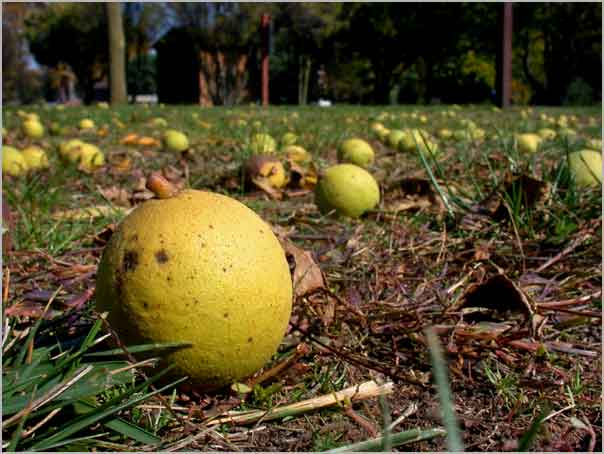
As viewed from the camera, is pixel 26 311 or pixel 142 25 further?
pixel 142 25

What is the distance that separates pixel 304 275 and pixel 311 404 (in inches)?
23.7

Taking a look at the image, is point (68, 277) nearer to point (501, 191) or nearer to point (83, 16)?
point (501, 191)

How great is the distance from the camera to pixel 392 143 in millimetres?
7289

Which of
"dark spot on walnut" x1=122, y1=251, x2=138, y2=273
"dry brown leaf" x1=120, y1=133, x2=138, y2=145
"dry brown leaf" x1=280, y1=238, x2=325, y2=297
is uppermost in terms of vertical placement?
"dark spot on walnut" x1=122, y1=251, x2=138, y2=273

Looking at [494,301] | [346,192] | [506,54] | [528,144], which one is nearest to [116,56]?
[506,54]

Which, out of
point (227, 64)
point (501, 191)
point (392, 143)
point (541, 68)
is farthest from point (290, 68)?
point (501, 191)

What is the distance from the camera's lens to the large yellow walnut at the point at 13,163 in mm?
4922

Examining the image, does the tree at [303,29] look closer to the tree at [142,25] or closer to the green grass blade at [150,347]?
the tree at [142,25]

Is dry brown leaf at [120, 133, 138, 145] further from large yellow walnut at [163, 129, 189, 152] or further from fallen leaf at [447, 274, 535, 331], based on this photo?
fallen leaf at [447, 274, 535, 331]

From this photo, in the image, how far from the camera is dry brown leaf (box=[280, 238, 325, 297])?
2.19 m

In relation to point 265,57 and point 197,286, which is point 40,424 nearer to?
point 197,286

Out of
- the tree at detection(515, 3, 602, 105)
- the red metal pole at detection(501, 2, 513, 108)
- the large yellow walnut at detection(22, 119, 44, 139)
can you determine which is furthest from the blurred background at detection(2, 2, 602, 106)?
the large yellow walnut at detection(22, 119, 44, 139)

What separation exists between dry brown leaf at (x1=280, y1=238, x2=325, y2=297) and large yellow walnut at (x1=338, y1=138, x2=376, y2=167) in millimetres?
3638

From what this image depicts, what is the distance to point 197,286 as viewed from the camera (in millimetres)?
1547
